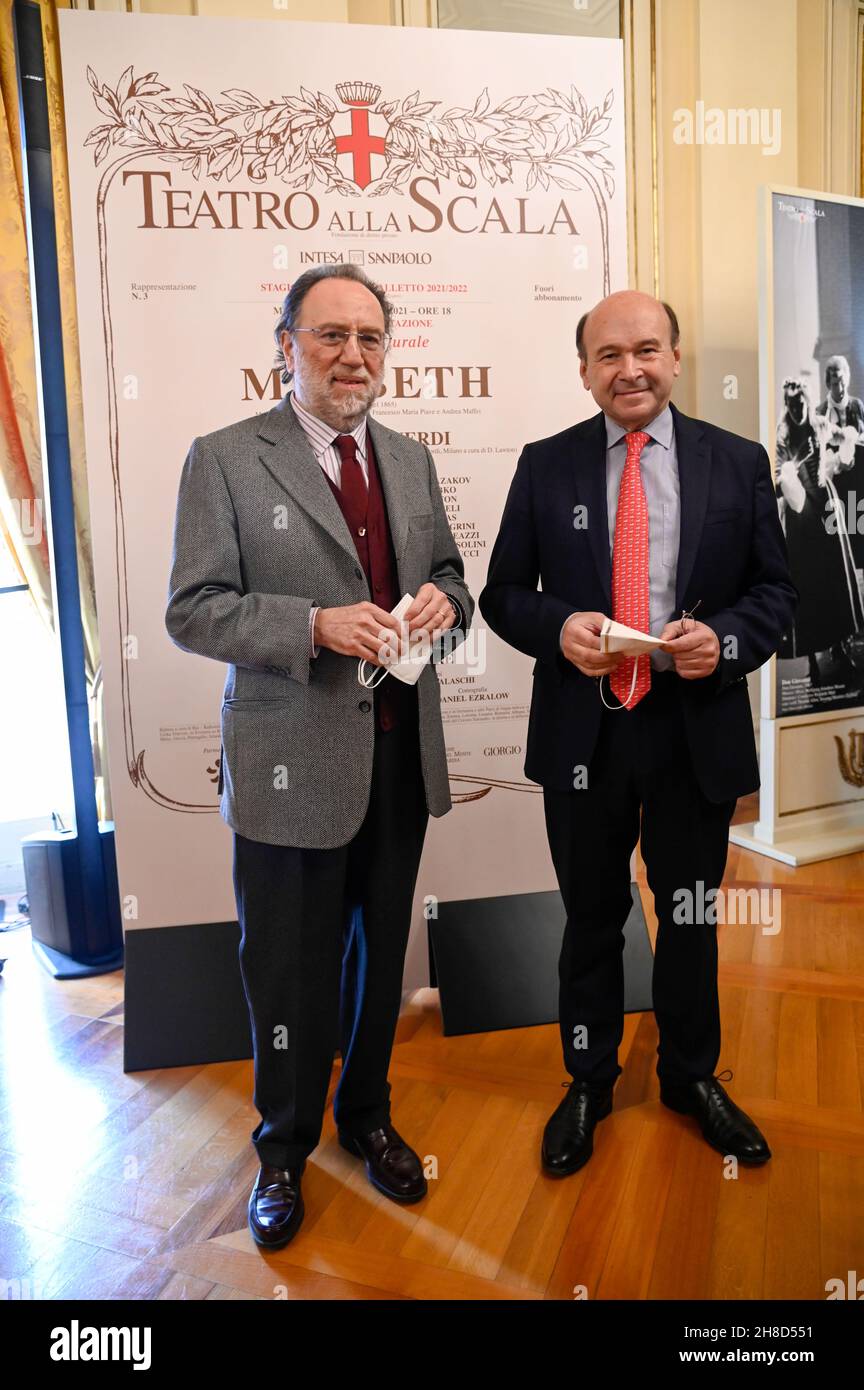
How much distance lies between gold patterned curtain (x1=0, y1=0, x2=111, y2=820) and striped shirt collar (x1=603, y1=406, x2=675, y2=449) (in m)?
2.01

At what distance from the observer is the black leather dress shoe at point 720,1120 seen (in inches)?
88.0

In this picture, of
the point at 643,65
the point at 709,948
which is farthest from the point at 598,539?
the point at 643,65

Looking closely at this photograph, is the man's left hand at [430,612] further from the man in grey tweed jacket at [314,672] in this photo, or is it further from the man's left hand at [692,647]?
the man's left hand at [692,647]

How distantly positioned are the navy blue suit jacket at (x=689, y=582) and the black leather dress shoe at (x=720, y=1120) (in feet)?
2.40

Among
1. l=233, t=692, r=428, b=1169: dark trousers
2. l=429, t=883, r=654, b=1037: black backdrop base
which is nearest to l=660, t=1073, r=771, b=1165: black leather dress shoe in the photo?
l=429, t=883, r=654, b=1037: black backdrop base

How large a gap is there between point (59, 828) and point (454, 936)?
1568 mm

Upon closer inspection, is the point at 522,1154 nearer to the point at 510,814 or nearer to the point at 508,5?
the point at 510,814

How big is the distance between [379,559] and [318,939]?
768 mm

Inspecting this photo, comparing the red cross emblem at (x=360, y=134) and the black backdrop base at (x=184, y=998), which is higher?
the red cross emblem at (x=360, y=134)

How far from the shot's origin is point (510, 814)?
9.96 feet

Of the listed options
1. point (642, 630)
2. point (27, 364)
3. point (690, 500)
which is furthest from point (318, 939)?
point (27, 364)

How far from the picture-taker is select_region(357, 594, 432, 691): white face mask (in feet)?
6.15

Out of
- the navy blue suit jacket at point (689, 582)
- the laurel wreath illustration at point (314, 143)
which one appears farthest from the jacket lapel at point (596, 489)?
the laurel wreath illustration at point (314, 143)

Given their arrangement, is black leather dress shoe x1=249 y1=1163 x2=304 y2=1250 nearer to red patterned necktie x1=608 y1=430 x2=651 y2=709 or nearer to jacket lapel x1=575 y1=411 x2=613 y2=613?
red patterned necktie x1=608 y1=430 x2=651 y2=709
